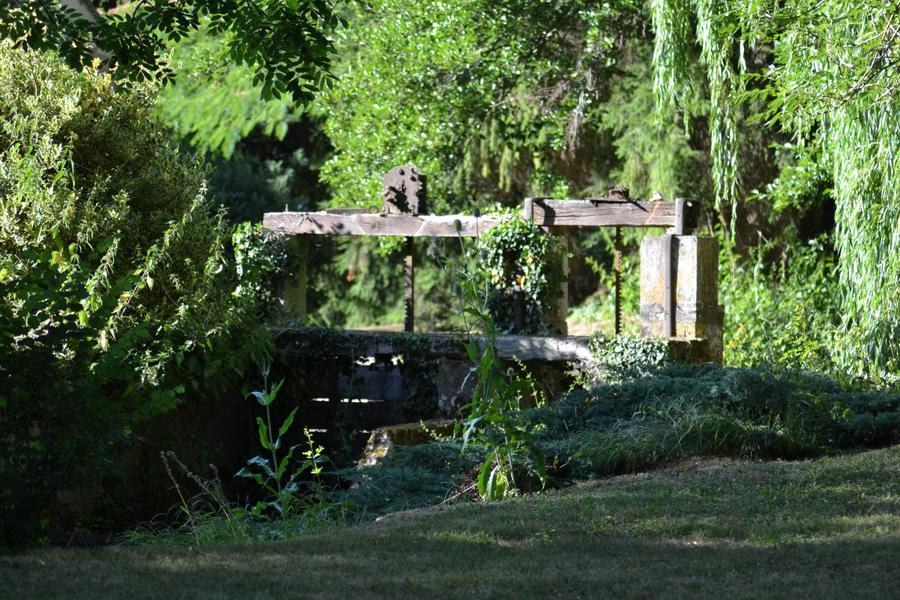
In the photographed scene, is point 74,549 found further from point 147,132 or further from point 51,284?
point 147,132

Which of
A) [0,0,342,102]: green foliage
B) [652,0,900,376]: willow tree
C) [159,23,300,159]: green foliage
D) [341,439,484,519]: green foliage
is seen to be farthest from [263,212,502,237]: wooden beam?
[159,23,300,159]: green foliage

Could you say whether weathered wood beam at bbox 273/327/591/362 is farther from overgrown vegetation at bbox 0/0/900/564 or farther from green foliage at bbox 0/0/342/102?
green foliage at bbox 0/0/342/102

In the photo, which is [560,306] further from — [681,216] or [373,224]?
[373,224]

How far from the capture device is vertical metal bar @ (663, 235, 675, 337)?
30.6ft

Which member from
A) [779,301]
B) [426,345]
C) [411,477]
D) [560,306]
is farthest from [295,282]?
[779,301]

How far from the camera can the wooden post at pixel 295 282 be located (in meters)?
11.2

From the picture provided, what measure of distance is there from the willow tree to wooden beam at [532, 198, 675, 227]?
1.04m

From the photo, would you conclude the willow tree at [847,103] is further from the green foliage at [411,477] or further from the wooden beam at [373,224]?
the green foliage at [411,477]

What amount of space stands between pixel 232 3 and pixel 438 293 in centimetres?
1214

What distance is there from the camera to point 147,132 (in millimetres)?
9766

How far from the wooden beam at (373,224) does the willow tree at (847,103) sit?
229 centimetres

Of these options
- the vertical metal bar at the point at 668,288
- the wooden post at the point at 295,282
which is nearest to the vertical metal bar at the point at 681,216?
the vertical metal bar at the point at 668,288

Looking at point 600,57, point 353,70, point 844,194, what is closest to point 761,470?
point 844,194

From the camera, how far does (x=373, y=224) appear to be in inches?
429
